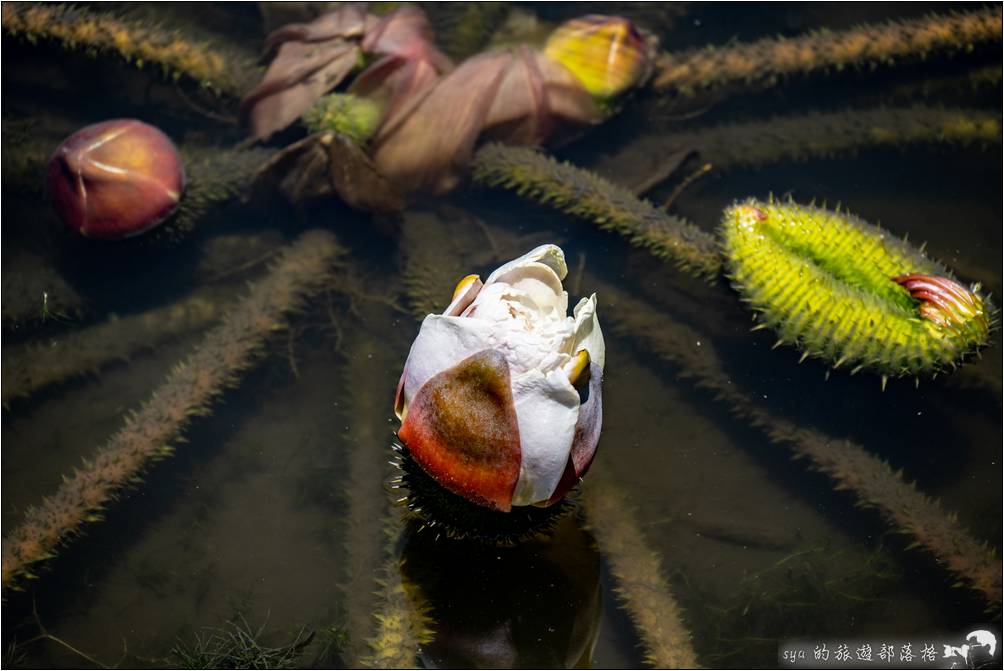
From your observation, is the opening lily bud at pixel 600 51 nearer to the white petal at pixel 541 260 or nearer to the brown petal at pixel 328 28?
the brown petal at pixel 328 28

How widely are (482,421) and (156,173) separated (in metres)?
1.77

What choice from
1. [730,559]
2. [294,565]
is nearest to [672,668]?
[730,559]

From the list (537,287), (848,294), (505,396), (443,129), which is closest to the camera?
(505,396)

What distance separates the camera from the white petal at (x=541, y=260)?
1731 mm

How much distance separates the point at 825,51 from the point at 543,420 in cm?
248

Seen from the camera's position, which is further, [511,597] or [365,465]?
[365,465]

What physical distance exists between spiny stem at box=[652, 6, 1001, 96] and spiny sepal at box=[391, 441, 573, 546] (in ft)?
7.07

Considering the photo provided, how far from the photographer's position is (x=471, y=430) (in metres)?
1.59

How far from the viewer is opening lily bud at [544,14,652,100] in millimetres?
3010

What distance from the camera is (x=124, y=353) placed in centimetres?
272

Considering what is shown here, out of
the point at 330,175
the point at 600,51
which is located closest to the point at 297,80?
the point at 330,175

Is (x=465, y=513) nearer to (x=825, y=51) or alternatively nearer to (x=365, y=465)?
(x=365, y=465)

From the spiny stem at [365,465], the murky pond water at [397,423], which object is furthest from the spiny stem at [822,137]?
the spiny stem at [365,465]

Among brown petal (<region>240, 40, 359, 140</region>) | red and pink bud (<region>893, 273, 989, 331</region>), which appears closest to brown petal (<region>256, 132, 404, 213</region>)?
brown petal (<region>240, 40, 359, 140</region>)
